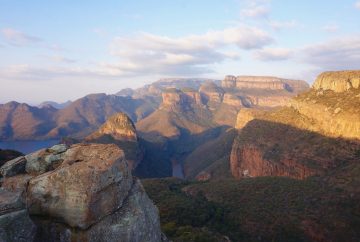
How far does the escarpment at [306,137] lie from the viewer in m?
79.6

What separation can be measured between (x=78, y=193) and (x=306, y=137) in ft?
270

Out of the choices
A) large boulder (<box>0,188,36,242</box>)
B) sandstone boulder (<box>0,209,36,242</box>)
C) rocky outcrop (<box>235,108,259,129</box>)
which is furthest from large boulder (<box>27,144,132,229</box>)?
rocky outcrop (<box>235,108,259,129</box>)

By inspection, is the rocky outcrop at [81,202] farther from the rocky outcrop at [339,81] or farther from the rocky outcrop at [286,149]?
the rocky outcrop at [339,81]

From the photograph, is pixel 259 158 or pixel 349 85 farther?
pixel 259 158

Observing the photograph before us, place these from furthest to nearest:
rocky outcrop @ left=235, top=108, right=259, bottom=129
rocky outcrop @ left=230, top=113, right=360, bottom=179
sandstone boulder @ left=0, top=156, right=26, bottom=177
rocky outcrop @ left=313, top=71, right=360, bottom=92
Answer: rocky outcrop @ left=235, top=108, right=259, bottom=129 → rocky outcrop @ left=313, top=71, right=360, bottom=92 → rocky outcrop @ left=230, top=113, right=360, bottom=179 → sandstone boulder @ left=0, top=156, right=26, bottom=177

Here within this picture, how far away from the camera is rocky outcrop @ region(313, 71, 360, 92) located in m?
90.6

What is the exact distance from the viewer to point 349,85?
9119 centimetres

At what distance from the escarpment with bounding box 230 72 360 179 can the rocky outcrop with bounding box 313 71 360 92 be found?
248mm

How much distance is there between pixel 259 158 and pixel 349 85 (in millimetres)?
28659

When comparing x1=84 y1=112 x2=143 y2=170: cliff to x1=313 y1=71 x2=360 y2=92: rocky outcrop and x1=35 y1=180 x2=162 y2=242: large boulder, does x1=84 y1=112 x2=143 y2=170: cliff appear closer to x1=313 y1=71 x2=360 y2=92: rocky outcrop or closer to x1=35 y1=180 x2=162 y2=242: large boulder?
x1=313 y1=71 x2=360 y2=92: rocky outcrop

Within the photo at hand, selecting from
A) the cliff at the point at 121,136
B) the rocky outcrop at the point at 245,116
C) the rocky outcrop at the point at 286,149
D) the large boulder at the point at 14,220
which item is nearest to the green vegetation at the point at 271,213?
the rocky outcrop at the point at 286,149

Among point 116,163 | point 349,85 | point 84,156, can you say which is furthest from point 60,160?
point 349,85

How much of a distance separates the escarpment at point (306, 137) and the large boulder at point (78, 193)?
6716 centimetres

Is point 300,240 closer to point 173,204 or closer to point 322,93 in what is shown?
point 173,204
